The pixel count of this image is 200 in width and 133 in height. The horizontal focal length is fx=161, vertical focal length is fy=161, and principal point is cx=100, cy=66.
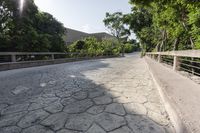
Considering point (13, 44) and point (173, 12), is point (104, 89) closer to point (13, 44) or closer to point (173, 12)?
point (173, 12)

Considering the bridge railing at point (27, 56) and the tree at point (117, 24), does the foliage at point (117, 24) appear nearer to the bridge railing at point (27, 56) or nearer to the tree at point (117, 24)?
the tree at point (117, 24)

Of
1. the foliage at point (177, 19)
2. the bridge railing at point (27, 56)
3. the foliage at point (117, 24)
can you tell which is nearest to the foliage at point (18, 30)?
the bridge railing at point (27, 56)

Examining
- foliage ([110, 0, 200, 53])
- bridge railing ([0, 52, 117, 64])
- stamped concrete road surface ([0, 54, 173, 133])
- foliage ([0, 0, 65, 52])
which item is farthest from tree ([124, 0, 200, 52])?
foliage ([0, 0, 65, 52])

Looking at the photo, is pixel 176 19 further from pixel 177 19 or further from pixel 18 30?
pixel 18 30

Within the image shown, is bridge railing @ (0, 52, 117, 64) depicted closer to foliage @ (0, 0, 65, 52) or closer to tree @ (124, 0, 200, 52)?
foliage @ (0, 0, 65, 52)

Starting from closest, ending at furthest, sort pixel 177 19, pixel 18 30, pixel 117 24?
pixel 177 19 < pixel 18 30 < pixel 117 24

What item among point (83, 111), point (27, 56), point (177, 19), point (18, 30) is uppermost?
point (177, 19)

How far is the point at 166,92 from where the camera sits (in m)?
2.93

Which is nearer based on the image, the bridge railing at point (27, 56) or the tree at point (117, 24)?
the bridge railing at point (27, 56)

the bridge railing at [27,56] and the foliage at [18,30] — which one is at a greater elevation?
the foliage at [18,30]

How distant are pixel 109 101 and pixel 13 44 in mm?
9657

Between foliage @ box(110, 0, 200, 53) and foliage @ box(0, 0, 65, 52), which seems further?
foliage @ box(0, 0, 65, 52)

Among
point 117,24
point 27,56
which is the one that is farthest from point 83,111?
point 117,24

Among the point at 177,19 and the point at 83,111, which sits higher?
→ the point at 177,19
